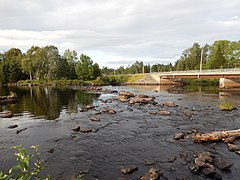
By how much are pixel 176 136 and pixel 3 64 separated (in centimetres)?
11013

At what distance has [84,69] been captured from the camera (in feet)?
358

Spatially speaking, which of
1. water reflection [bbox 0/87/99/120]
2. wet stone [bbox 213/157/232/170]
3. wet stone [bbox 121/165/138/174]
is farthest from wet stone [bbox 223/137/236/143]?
water reflection [bbox 0/87/99/120]

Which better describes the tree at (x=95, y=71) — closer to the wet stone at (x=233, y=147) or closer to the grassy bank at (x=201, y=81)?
the grassy bank at (x=201, y=81)

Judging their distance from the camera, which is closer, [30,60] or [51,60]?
[30,60]

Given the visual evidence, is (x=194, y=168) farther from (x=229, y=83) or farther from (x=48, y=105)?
(x=229, y=83)

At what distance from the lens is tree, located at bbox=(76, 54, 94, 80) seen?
108812mm

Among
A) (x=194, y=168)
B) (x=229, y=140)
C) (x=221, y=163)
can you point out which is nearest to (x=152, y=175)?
(x=194, y=168)

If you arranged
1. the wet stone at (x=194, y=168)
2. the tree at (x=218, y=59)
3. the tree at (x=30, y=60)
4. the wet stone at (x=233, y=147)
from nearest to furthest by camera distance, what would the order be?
the wet stone at (x=194, y=168), the wet stone at (x=233, y=147), the tree at (x=30, y=60), the tree at (x=218, y=59)

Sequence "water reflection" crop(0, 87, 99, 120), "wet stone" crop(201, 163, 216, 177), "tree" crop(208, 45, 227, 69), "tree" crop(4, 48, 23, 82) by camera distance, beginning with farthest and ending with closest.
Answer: "tree" crop(4, 48, 23, 82) < "tree" crop(208, 45, 227, 69) < "water reflection" crop(0, 87, 99, 120) < "wet stone" crop(201, 163, 216, 177)

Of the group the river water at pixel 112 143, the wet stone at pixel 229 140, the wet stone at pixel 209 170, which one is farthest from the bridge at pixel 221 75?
the wet stone at pixel 209 170

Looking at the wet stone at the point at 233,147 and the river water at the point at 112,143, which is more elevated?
the wet stone at the point at 233,147

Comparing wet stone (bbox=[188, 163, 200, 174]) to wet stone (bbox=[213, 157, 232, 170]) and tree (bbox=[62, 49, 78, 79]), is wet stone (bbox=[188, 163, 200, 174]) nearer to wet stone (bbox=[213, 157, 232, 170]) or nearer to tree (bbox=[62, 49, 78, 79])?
wet stone (bbox=[213, 157, 232, 170])

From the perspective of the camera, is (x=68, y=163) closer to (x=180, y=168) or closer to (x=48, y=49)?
(x=180, y=168)

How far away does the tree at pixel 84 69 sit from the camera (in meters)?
109
